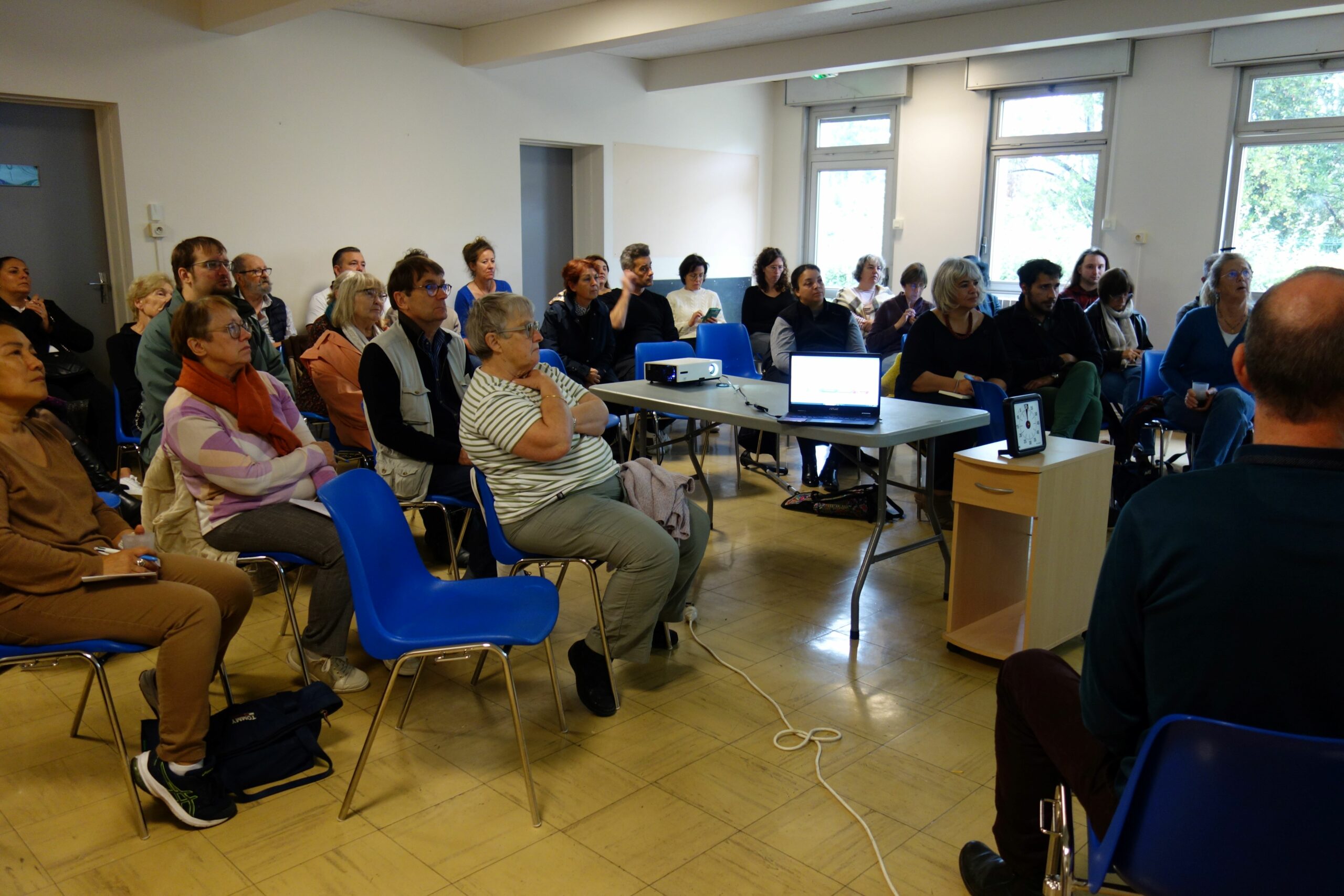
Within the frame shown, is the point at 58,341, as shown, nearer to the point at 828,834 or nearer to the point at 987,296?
the point at 828,834

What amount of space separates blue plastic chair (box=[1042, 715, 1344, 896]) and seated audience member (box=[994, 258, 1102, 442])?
3658 millimetres

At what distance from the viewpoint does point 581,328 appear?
5891mm

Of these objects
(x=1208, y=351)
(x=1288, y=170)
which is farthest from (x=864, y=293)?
(x=1208, y=351)

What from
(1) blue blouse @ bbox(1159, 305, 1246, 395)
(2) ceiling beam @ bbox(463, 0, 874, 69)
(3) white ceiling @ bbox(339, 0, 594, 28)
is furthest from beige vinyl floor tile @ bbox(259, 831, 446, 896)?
(3) white ceiling @ bbox(339, 0, 594, 28)

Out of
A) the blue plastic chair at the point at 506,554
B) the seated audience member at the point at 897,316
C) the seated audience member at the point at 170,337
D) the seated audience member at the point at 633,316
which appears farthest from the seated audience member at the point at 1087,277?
the seated audience member at the point at 170,337

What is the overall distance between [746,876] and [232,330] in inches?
83.5

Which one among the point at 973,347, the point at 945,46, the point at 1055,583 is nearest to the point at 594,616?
the point at 1055,583

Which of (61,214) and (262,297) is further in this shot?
(61,214)

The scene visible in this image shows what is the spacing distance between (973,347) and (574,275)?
2.40 m

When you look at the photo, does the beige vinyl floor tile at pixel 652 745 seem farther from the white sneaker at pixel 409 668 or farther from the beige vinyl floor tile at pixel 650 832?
the white sneaker at pixel 409 668

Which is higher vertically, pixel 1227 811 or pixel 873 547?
pixel 1227 811

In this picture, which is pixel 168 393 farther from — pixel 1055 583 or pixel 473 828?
pixel 1055 583

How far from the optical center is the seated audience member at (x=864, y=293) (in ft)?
26.4

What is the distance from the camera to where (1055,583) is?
10.6ft
